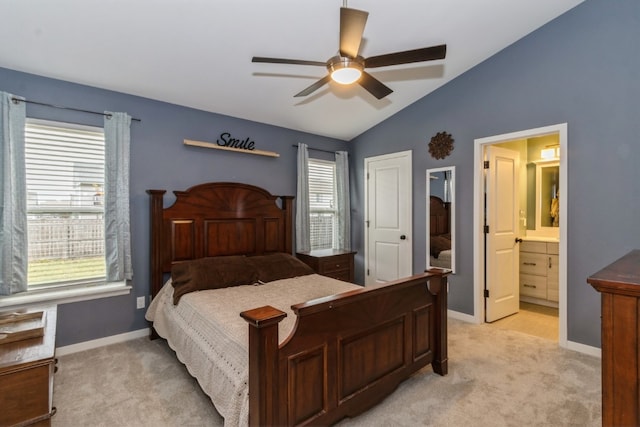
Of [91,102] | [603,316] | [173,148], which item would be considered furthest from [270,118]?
[603,316]

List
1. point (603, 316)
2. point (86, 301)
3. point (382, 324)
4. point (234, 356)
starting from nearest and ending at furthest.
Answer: point (603, 316) < point (234, 356) < point (382, 324) < point (86, 301)

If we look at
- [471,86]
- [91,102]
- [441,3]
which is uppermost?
[441,3]

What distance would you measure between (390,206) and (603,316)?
3541 mm

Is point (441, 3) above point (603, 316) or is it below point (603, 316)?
above

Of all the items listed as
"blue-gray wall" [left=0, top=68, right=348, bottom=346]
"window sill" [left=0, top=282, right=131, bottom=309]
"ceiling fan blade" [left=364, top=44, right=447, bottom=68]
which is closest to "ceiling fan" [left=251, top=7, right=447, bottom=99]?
"ceiling fan blade" [left=364, top=44, right=447, bottom=68]

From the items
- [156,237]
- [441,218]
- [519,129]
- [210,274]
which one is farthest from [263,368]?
[519,129]

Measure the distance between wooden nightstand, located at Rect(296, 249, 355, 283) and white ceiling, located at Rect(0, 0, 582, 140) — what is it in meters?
1.94

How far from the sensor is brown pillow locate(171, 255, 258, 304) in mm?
2863

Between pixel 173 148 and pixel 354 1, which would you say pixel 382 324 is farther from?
pixel 173 148

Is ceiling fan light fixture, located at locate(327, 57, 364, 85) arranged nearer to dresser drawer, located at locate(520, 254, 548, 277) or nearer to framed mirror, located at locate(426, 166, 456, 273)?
framed mirror, located at locate(426, 166, 456, 273)

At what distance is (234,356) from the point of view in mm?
1774

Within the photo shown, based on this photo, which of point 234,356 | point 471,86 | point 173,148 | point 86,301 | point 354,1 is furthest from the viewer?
point 471,86

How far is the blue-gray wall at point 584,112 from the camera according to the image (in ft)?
8.94

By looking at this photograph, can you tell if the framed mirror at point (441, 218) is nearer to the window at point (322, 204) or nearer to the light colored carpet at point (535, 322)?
the light colored carpet at point (535, 322)
